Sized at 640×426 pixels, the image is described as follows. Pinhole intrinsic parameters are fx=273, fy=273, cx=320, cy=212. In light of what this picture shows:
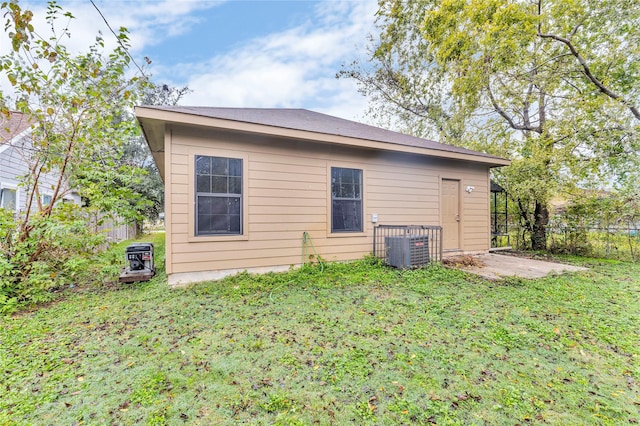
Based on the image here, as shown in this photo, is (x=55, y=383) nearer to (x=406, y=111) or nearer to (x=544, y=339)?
(x=544, y=339)

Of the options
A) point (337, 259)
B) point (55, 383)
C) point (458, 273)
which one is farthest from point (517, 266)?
point (55, 383)

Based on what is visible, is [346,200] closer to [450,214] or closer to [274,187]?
[274,187]

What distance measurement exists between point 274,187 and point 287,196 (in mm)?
299

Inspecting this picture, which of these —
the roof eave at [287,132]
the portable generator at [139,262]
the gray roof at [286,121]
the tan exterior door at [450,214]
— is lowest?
the portable generator at [139,262]

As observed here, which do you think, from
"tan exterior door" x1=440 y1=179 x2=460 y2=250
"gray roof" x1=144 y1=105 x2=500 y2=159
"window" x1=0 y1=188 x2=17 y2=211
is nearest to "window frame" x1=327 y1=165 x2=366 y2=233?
"gray roof" x1=144 y1=105 x2=500 y2=159

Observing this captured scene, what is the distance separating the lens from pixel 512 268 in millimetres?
5707

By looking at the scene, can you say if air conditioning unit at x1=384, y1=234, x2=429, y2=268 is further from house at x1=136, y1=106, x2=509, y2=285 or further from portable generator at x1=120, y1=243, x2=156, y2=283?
portable generator at x1=120, y1=243, x2=156, y2=283

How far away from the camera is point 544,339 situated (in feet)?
8.66

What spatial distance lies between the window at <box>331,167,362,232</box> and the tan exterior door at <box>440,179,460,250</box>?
8.31ft

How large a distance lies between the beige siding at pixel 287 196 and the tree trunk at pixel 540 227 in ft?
12.5

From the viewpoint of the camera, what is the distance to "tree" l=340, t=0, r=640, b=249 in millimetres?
6711

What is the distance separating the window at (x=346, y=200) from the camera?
564 cm

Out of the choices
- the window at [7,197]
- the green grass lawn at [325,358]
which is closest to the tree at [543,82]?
the green grass lawn at [325,358]

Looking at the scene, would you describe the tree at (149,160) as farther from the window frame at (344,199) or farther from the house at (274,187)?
the window frame at (344,199)
